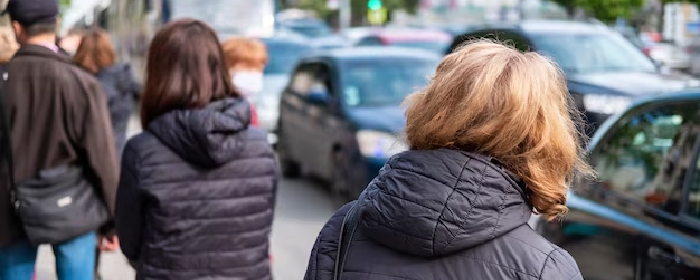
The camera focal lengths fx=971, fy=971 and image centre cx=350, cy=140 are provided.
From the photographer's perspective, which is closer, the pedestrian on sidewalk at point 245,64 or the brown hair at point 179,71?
the brown hair at point 179,71

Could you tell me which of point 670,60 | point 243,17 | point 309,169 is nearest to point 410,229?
point 309,169

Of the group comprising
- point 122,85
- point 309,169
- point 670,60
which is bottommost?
point 670,60

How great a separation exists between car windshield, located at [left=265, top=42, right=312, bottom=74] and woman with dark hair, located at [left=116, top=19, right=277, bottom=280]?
1256 cm

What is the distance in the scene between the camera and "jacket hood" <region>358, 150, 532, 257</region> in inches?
70.7

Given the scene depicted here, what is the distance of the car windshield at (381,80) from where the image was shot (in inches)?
382

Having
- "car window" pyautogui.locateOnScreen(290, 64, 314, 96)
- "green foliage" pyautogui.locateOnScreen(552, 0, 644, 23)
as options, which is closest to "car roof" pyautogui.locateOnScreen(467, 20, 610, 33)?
"car window" pyautogui.locateOnScreen(290, 64, 314, 96)

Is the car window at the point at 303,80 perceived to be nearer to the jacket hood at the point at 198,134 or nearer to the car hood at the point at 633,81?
the car hood at the point at 633,81

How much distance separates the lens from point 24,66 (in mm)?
3875

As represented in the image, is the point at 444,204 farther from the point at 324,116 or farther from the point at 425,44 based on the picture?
the point at 425,44

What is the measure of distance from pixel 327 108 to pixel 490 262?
8133 mm

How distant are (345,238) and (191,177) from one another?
1.46 meters

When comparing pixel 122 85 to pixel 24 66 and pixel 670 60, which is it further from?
pixel 670 60

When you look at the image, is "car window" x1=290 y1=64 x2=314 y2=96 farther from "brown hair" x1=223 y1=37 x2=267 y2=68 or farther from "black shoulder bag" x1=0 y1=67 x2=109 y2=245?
"black shoulder bag" x1=0 y1=67 x2=109 y2=245

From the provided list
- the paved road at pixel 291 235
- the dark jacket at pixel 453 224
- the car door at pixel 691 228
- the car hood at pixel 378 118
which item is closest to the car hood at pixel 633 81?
the car hood at pixel 378 118
